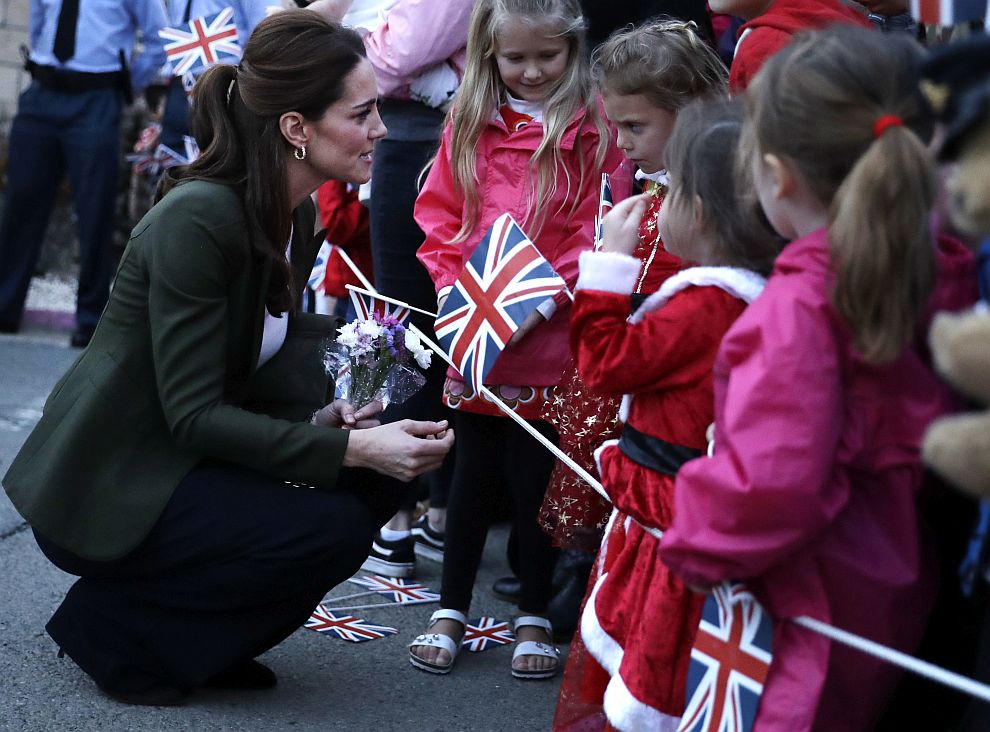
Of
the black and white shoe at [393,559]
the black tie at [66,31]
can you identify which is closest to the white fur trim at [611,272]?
the black and white shoe at [393,559]

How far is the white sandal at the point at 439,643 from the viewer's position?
127 inches

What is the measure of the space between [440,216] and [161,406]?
898mm

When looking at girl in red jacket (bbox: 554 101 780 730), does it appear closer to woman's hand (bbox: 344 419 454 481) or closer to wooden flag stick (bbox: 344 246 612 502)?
wooden flag stick (bbox: 344 246 612 502)

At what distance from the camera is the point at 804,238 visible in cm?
197

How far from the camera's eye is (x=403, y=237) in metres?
3.82

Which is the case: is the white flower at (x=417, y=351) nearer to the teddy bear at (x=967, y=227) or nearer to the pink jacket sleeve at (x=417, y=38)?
the pink jacket sleeve at (x=417, y=38)

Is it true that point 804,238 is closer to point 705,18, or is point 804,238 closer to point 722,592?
point 722,592

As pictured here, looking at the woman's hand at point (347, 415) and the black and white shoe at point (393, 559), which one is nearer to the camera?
the woman's hand at point (347, 415)

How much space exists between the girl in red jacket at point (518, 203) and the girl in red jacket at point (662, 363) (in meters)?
0.88

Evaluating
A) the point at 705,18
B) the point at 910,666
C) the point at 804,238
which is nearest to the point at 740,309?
the point at 804,238

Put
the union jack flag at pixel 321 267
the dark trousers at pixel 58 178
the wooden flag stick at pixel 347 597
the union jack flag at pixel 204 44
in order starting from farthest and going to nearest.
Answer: the dark trousers at pixel 58 178
the union jack flag at pixel 204 44
the union jack flag at pixel 321 267
the wooden flag stick at pixel 347 597

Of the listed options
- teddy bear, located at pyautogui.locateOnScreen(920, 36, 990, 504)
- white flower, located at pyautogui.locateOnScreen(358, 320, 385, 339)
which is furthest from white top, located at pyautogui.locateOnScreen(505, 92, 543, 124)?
teddy bear, located at pyautogui.locateOnScreen(920, 36, 990, 504)

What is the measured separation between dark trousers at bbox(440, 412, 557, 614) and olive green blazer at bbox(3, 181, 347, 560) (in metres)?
0.51

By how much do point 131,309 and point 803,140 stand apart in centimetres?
155
